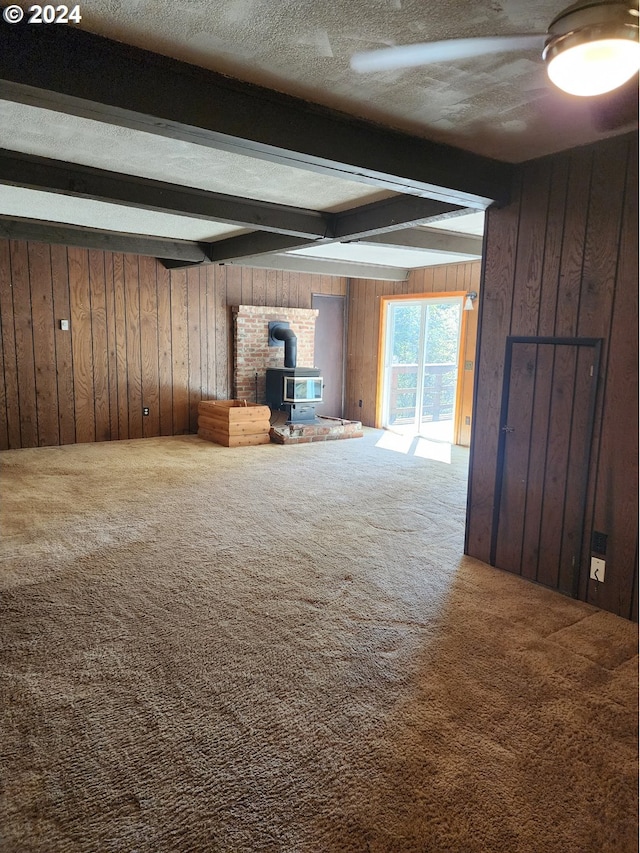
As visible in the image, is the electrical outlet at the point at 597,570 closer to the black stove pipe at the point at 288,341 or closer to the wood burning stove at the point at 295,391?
the wood burning stove at the point at 295,391

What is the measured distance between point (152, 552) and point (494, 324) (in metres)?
2.63

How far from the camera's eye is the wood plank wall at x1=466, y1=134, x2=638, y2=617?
2.78 m

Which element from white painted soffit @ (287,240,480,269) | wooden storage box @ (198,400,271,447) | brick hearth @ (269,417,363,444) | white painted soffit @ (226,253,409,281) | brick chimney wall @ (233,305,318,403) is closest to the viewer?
white painted soffit @ (287,240,480,269)

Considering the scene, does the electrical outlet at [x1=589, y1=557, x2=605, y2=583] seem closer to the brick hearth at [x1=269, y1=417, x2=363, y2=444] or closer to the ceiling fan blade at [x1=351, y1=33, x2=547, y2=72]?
the ceiling fan blade at [x1=351, y1=33, x2=547, y2=72]

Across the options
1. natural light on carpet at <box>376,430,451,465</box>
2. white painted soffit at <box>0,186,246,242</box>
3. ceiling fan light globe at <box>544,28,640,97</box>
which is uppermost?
white painted soffit at <box>0,186,246,242</box>

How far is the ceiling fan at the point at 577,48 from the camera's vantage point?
5.44 feet

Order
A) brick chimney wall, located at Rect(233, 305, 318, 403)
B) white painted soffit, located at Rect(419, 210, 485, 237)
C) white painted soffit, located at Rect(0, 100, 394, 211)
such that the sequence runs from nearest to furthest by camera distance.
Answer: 1. white painted soffit, located at Rect(0, 100, 394, 211)
2. white painted soffit, located at Rect(419, 210, 485, 237)
3. brick chimney wall, located at Rect(233, 305, 318, 403)

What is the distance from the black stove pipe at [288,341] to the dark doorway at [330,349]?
0.91m

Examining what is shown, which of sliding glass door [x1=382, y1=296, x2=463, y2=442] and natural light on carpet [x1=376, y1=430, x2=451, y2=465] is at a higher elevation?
sliding glass door [x1=382, y1=296, x2=463, y2=442]

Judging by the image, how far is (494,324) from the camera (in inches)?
135

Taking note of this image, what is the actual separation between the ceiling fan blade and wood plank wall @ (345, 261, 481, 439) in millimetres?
5630

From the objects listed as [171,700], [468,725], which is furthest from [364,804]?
[171,700]

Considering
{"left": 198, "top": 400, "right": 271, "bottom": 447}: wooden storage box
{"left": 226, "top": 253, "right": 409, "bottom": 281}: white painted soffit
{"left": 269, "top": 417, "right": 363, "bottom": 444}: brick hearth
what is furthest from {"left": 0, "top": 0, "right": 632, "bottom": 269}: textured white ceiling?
{"left": 269, "top": 417, "right": 363, "bottom": 444}: brick hearth

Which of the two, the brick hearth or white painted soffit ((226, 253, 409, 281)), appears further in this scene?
the brick hearth
